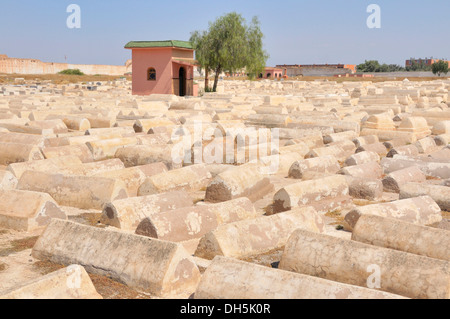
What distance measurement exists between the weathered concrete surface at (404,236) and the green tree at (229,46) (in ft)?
90.0

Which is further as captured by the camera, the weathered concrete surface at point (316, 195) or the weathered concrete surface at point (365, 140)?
the weathered concrete surface at point (365, 140)

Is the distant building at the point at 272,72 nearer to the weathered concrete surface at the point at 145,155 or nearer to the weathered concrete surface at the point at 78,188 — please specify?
the weathered concrete surface at the point at 145,155

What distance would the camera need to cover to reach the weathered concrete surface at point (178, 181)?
776 centimetres

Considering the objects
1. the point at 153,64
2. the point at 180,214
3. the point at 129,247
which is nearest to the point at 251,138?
A: the point at 180,214

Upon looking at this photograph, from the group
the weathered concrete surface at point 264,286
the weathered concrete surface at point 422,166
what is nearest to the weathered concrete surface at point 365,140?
the weathered concrete surface at point 422,166

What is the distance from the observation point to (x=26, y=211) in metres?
6.09

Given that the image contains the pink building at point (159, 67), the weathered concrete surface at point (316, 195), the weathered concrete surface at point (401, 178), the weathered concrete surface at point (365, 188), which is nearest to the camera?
the weathered concrete surface at point (316, 195)

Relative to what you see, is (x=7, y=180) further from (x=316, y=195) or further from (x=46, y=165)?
(x=316, y=195)

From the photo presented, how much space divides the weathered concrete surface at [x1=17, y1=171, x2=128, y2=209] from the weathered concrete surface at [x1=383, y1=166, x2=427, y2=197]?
15.3 ft

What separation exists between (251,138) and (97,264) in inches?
316

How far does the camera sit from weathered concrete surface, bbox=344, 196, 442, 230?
6285 millimetres

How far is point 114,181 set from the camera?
7.13 m

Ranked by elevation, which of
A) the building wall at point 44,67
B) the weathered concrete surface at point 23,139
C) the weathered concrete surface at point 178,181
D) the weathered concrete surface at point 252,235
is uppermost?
the building wall at point 44,67
